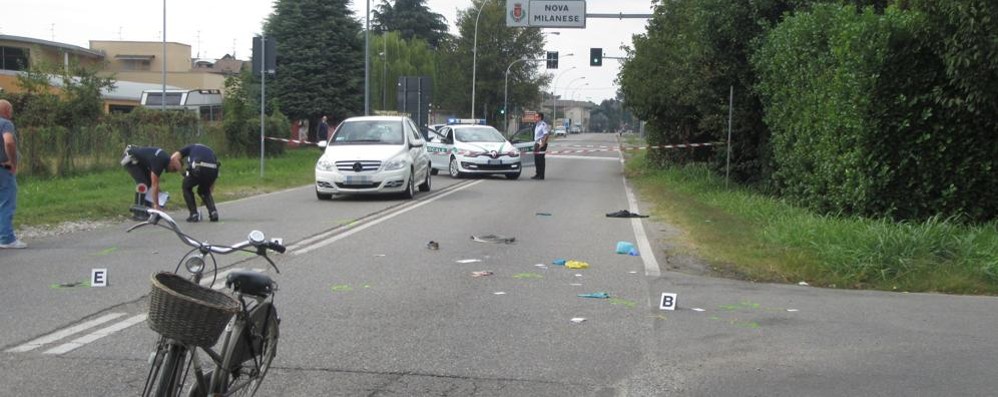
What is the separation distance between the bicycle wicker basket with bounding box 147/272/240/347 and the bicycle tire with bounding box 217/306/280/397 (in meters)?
0.34

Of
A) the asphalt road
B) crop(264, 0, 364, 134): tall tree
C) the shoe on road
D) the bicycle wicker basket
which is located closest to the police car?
the asphalt road

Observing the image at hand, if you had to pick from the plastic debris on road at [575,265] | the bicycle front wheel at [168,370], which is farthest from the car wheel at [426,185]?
the bicycle front wheel at [168,370]

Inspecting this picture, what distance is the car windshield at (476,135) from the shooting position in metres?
27.8

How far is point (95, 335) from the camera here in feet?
22.4

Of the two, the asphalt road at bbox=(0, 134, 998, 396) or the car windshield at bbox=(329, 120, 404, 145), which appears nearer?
the asphalt road at bbox=(0, 134, 998, 396)

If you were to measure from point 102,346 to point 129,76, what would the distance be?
284 ft

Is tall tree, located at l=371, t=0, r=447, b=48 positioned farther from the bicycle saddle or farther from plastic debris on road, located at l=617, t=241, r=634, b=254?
the bicycle saddle

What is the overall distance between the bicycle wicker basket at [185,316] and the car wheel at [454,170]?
23.4 meters

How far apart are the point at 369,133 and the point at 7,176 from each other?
29.4 feet

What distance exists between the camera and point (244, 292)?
Result: 4.39 m

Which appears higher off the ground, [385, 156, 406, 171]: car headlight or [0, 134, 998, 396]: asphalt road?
[385, 156, 406, 171]: car headlight

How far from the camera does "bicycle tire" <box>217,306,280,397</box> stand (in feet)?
14.5

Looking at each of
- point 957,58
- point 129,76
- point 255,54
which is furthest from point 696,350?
point 129,76

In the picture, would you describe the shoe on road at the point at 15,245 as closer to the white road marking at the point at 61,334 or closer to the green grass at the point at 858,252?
the white road marking at the point at 61,334
